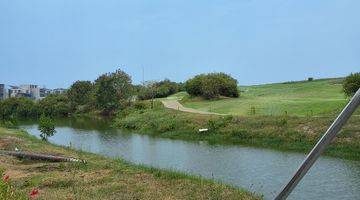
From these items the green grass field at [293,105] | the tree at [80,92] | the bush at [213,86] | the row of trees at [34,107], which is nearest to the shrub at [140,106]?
the green grass field at [293,105]

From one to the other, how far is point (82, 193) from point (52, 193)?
0.84m

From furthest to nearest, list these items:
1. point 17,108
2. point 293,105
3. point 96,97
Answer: point 17,108 < point 96,97 < point 293,105

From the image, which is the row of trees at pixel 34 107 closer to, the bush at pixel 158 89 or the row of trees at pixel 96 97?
the row of trees at pixel 96 97

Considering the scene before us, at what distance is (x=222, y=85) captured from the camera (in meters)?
79.6

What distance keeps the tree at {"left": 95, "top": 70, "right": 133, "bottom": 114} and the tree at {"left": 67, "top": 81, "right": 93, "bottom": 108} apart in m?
14.6

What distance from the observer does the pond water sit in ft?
62.7

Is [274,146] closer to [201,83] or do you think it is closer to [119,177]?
[119,177]

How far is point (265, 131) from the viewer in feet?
131

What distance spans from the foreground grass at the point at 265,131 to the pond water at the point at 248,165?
219 centimetres

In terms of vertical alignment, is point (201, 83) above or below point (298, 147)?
above

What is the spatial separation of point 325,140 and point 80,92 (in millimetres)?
111364

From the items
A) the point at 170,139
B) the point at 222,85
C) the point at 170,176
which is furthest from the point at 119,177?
the point at 222,85

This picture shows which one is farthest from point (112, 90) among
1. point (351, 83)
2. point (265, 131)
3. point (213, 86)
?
point (265, 131)

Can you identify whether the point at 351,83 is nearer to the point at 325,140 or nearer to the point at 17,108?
the point at 325,140
